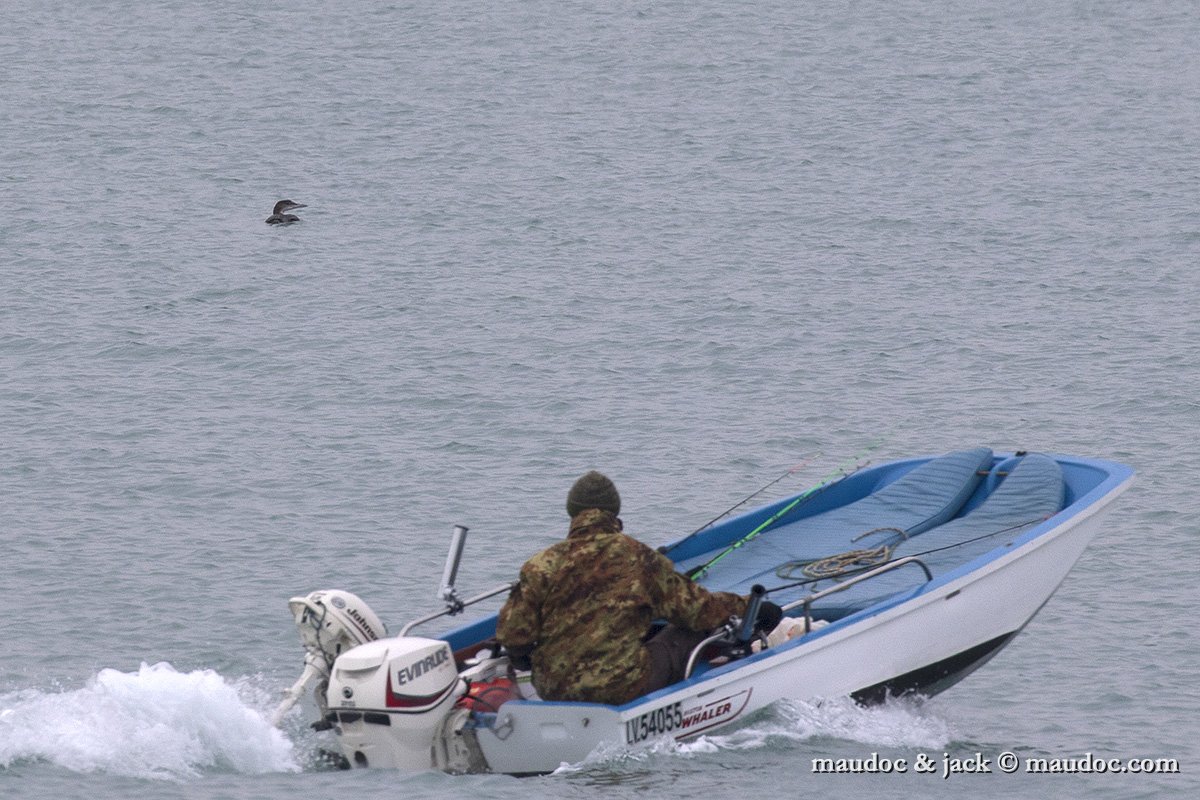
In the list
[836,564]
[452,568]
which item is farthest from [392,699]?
[836,564]

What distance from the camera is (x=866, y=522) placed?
44.0 feet

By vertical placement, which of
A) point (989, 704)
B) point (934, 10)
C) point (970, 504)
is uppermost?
point (934, 10)

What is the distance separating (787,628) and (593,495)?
152 centimetres

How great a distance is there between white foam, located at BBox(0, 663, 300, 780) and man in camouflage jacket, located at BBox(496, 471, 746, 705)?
150cm

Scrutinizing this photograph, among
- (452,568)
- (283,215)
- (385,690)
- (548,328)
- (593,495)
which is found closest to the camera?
(385,690)

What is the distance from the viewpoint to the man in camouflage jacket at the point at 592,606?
10516 mm

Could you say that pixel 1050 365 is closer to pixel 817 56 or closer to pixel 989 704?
pixel 989 704

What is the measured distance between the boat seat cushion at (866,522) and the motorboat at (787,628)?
0.05 ft

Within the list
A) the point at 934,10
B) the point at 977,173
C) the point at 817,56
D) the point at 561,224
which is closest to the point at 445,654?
the point at 561,224

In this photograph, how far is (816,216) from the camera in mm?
28750

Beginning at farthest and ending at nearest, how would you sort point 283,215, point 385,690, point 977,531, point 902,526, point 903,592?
point 283,215 → point 902,526 → point 977,531 → point 903,592 → point 385,690

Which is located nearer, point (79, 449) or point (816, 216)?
point (79, 449)

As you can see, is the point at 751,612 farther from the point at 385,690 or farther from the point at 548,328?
the point at 548,328

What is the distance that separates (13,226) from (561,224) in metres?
7.72
